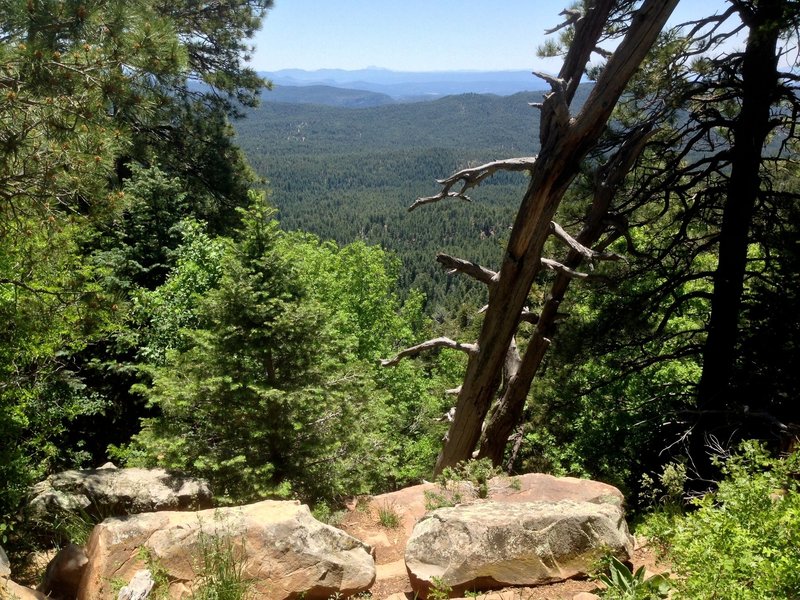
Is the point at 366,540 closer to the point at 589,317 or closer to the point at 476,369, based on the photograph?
the point at 476,369

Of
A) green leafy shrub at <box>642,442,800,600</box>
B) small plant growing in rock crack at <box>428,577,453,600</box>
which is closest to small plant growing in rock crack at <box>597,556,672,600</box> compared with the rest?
green leafy shrub at <box>642,442,800,600</box>

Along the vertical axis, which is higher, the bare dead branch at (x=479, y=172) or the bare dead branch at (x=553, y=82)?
the bare dead branch at (x=553, y=82)

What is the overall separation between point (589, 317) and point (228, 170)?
1337cm

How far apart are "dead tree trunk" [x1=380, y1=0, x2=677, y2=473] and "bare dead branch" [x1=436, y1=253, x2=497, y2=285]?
12mm

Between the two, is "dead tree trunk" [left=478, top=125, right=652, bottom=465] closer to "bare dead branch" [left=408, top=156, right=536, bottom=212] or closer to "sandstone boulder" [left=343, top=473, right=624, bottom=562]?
"bare dead branch" [left=408, top=156, right=536, bottom=212]

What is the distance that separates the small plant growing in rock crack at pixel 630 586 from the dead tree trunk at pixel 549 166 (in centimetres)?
315

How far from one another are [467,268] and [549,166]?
4.71 ft

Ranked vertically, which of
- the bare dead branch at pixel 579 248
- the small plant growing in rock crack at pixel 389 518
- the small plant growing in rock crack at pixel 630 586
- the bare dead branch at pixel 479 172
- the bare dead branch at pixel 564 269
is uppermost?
the bare dead branch at pixel 479 172

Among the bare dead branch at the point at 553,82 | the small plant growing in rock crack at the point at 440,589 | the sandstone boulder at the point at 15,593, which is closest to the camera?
the sandstone boulder at the point at 15,593

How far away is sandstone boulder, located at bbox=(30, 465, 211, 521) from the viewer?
6.23 metres

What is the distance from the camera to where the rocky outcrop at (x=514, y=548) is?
4.15m

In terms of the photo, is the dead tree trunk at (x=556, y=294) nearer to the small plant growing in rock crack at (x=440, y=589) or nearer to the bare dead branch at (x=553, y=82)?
the bare dead branch at (x=553, y=82)

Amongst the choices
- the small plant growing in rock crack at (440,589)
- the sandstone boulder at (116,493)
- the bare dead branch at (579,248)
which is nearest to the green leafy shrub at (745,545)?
the small plant growing in rock crack at (440,589)

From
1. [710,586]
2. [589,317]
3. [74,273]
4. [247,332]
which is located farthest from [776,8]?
[74,273]
